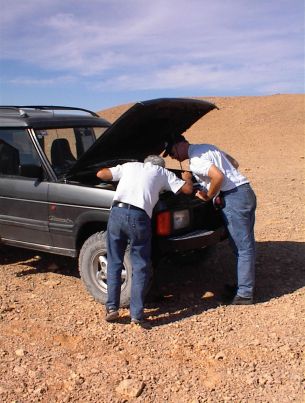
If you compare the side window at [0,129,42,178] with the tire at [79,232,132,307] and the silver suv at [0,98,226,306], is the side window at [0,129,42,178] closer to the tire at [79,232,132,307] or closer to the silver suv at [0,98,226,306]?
the silver suv at [0,98,226,306]

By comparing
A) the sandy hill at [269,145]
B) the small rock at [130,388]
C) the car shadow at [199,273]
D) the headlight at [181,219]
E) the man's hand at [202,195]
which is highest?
the man's hand at [202,195]

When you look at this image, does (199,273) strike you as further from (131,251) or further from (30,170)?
(30,170)

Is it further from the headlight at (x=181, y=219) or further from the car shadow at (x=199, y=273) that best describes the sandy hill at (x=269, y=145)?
the headlight at (x=181, y=219)

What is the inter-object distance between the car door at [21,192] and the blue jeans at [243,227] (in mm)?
1830

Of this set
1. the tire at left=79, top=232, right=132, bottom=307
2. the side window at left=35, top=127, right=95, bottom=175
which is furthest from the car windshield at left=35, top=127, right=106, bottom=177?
the tire at left=79, top=232, right=132, bottom=307

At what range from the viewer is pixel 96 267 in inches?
199

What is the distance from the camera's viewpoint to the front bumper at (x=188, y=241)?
4703 mm

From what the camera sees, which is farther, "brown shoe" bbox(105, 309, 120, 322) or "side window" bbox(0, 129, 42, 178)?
"side window" bbox(0, 129, 42, 178)

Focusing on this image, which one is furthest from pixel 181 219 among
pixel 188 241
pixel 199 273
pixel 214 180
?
pixel 199 273

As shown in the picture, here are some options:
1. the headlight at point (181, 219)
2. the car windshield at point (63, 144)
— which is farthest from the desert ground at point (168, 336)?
the car windshield at point (63, 144)

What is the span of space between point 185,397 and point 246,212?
6.67ft

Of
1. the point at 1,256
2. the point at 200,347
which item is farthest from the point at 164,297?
the point at 1,256

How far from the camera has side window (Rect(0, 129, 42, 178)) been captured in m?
5.43

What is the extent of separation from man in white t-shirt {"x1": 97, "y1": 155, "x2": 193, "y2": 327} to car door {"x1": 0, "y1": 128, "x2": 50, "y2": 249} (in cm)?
102
